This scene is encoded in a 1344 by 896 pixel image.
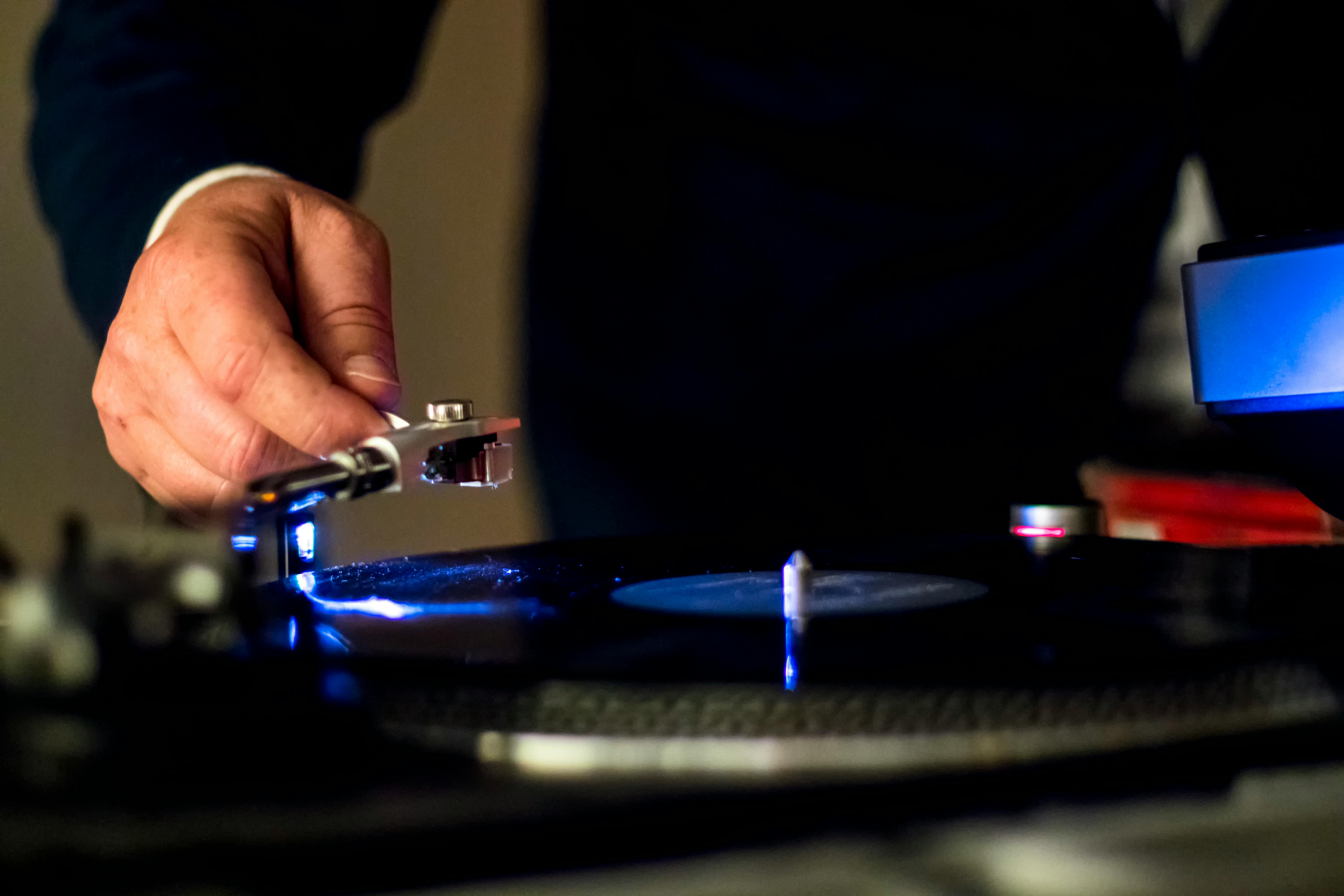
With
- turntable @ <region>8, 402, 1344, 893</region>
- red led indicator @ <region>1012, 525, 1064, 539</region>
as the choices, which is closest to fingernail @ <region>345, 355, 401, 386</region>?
turntable @ <region>8, 402, 1344, 893</region>

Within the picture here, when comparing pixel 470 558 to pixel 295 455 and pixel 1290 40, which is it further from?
pixel 1290 40

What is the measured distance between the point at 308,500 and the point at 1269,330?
0.48m

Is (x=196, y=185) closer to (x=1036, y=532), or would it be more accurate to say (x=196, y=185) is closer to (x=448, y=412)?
(x=448, y=412)

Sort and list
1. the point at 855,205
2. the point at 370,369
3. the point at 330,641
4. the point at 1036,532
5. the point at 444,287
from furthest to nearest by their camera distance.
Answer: the point at 444,287, the point at 855,205, the point at 1036,532, the point at 370,369, the point at 330,641

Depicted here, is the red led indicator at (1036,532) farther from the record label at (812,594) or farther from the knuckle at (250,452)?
the knuckle at (250,452)

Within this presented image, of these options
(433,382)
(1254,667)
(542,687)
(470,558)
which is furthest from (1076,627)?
(433,382)

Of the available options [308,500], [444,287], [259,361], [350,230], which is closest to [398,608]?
[308,500]

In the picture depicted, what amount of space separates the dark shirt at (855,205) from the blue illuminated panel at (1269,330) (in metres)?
0.51

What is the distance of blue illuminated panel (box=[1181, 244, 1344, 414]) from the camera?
57 cm

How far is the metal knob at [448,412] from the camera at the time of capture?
61 cm

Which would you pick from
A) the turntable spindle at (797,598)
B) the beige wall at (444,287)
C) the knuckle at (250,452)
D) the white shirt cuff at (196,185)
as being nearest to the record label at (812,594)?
the turntable spindle at (797,598)

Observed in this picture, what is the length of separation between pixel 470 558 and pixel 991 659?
43 centimetres

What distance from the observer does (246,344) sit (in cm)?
65

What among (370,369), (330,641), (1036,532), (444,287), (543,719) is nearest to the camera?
(543,719)
